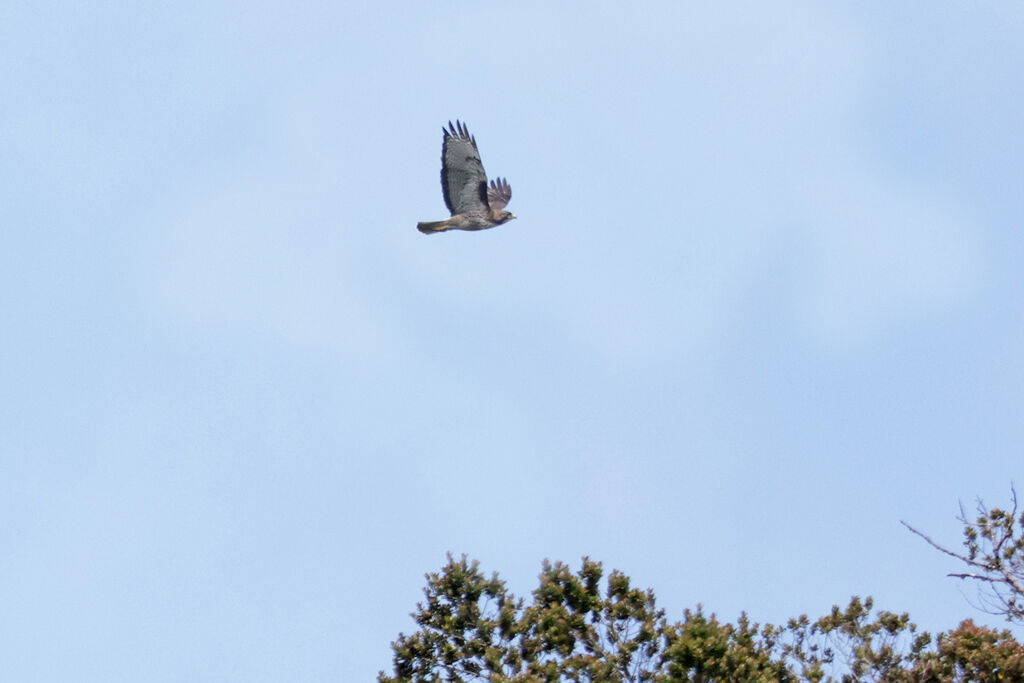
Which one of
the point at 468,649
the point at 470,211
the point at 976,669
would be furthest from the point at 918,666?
the point at 470,211

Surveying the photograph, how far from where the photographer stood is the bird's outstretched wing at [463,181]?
23.3 metres

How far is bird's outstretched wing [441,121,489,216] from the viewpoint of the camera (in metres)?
23.3

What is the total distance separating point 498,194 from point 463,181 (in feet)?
3.61

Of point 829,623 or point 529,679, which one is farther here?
point 829,623

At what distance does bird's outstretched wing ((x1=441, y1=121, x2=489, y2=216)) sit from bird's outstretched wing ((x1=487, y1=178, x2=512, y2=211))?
475mm

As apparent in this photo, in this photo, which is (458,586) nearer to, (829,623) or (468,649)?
(468,649)

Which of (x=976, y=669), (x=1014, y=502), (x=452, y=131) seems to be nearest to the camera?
(x=1014, y=502)

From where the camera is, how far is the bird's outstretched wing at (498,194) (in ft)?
78.5

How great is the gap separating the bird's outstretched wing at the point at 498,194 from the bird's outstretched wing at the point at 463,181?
1.56 feet

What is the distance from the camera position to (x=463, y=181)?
2338cm

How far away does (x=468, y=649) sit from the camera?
56.4 feet

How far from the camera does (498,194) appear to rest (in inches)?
957

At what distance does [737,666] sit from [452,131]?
427 inches

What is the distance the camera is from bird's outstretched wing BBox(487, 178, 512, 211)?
23.9 meters
